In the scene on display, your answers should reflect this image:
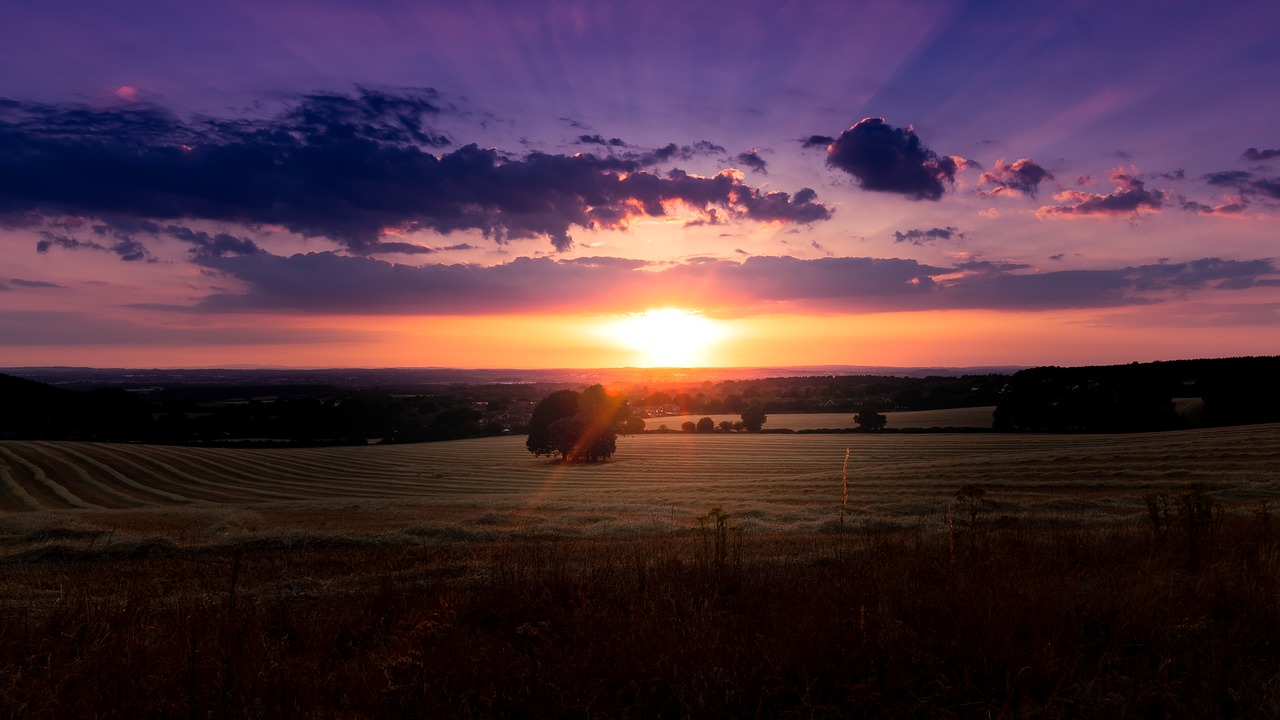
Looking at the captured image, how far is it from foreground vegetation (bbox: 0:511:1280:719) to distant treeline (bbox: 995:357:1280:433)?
171 feet

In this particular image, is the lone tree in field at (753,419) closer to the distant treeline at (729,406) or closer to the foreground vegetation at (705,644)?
the distant treeline at (729,406)

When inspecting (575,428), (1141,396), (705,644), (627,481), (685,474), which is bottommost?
(627,481)

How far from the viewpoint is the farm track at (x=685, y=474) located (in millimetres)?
22375

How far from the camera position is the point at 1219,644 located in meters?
4.40

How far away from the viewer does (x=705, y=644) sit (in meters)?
4.59

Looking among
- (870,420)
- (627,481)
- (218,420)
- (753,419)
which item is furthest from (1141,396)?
(218,420)

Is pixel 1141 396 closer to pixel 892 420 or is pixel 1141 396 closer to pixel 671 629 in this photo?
pixel 892 420

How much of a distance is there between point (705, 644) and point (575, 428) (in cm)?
5630

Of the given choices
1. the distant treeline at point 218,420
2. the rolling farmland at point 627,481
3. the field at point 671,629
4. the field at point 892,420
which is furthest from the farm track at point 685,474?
the distant treeline at point 218,420

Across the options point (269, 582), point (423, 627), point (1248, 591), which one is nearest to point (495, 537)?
point (269, 582)

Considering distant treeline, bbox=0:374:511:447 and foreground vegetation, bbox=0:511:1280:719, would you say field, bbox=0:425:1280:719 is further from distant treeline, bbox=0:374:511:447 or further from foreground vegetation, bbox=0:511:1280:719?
distant treeline, bbox=0:374:511:447

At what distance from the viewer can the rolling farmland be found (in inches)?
728

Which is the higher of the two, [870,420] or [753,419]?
[870,420]

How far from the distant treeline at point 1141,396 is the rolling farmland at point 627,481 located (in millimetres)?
5124
